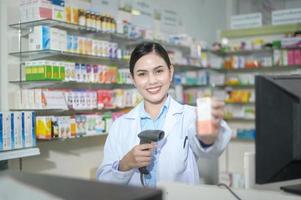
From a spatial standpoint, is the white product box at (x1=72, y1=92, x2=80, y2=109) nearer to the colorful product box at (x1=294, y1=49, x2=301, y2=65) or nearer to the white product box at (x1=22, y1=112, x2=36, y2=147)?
the white product box at (x1=22, y1=112, x2=36, y2=147)

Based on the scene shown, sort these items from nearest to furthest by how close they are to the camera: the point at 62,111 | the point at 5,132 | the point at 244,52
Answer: the point at 5,132 < the point at 62,111 < the point at 244,52

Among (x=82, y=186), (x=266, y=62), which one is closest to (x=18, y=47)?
(x=82, y=186)

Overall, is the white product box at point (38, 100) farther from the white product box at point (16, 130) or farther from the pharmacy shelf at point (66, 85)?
the white product box at point (16, 130)

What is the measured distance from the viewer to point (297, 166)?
112 cm

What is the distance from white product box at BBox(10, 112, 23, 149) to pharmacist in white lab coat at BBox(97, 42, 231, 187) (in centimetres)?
116

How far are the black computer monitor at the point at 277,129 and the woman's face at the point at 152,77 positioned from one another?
666 mm

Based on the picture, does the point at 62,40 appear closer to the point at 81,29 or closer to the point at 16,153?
the point at 81,29

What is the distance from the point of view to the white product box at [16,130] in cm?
265

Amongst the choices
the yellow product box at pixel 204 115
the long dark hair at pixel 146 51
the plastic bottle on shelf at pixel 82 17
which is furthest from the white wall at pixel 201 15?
the yellow product box at pixel 204 115

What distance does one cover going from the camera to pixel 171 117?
67.9 inches

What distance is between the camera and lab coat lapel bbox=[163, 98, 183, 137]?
170 cm

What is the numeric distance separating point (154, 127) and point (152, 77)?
0.24 meters

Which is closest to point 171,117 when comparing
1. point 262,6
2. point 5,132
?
point 5,132

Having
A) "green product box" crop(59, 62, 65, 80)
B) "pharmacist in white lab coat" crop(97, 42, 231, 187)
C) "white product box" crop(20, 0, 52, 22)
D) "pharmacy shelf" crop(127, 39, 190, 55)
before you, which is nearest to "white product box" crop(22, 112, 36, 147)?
"green product box" crop(59, 62, 65, 80)
